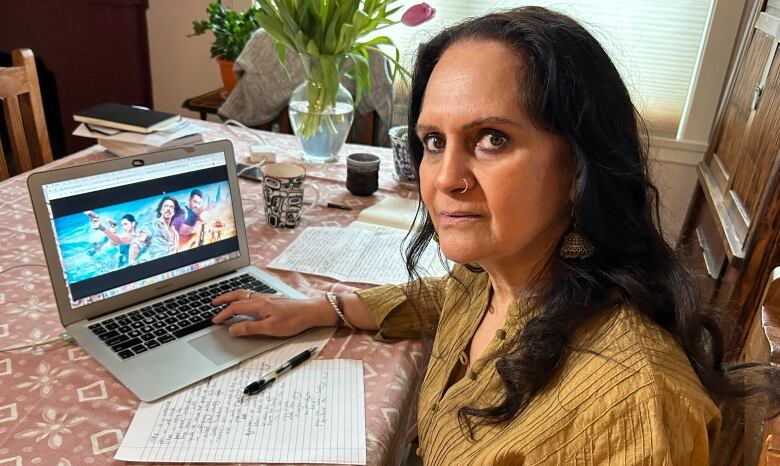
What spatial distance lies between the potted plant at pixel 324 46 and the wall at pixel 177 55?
58.2 inches

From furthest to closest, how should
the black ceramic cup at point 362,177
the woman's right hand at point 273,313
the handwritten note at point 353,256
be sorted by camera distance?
1. the black ceramic cup at point 362,177
2. the handwritten note at point 353,256
3. the woman's right hand at point 273,313

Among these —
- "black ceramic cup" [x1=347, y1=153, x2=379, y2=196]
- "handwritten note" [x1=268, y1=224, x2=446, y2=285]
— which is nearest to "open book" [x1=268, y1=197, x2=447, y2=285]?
"handwritten note" [x1=268, y1=224, x2=446, y2=285]

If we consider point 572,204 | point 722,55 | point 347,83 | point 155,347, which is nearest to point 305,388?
point 155,347

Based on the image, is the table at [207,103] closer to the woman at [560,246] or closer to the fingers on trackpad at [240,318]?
the fingers on trackpad at [240,318]

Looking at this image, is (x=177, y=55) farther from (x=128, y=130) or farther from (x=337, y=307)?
(x=337, y=307)

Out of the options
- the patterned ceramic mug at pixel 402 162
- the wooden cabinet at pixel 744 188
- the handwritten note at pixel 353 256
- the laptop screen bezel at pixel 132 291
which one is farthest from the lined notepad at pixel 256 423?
the patterned ceramic mug at pixel 402 162

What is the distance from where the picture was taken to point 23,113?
169cm

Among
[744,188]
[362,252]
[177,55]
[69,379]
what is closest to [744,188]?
[744,188]

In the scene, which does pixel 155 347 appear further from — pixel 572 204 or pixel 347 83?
pixel 347 83

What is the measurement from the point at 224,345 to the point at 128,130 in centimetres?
93

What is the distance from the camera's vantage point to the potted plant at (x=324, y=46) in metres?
1.48

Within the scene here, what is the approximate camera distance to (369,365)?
0.90m

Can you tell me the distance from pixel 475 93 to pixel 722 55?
7.17 feet

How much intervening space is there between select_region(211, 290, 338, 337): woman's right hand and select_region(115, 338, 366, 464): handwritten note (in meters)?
0.08
